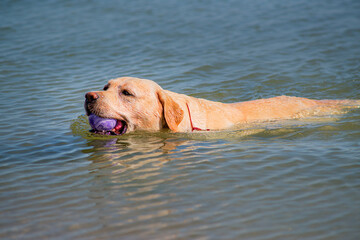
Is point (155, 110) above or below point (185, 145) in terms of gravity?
above

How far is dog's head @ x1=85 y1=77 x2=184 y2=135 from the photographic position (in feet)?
22.5

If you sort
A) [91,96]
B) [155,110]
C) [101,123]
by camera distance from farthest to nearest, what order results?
[155,110] < [101,123] < [91,96]

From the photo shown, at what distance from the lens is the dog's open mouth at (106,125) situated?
6973 millimetres

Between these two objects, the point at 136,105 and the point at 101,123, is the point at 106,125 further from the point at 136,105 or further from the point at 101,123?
the point at 136,105

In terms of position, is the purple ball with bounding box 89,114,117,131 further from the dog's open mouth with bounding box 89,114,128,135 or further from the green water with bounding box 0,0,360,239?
the green water with bounding box 0,0,360,239

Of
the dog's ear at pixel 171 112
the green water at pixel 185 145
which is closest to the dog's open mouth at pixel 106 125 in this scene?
the green water at pixel 185 145

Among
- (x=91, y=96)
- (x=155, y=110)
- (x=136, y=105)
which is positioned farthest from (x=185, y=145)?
(x=91, y=96)

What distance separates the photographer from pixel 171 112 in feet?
23.0

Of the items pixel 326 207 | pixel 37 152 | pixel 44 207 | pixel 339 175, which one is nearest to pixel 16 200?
pixel 44 207

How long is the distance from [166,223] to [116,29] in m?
12.9

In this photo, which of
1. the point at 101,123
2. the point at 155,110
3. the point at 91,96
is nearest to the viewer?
the point at 91,96

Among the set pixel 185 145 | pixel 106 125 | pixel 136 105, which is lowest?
pixel 185 145

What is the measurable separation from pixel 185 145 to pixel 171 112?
22.5 inches

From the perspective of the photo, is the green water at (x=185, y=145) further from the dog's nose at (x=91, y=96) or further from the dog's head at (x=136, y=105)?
the dog's nose at (x=91, y=96)
